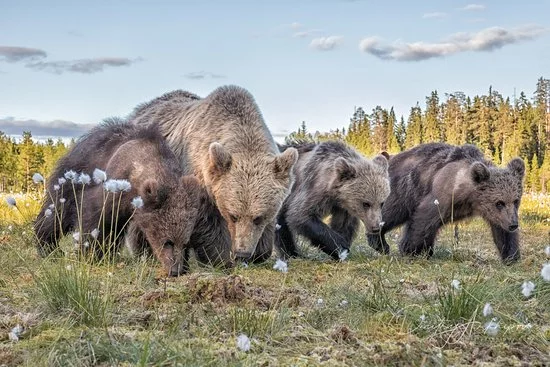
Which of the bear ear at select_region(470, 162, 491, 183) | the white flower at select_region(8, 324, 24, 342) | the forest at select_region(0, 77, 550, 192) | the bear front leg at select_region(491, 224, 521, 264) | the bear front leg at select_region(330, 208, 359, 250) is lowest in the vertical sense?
the forest at select_region(0, 77, 550, 192)

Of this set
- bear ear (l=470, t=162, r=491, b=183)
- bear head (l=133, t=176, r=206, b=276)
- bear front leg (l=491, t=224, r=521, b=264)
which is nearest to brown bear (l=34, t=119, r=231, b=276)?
bear head (l=133, t=176, r=206, b=276)

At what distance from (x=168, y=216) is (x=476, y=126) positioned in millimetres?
88274

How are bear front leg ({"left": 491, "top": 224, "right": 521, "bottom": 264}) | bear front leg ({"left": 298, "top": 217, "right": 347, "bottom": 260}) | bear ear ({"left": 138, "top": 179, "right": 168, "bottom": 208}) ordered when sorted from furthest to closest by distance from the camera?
bear front leg ({"left": 491, "top": 224, "right": 521, "bottom": 264}) < bear front leg ({"left": 298, "top": 217, "right": 347, "bottom": 260}) < bear ear ({"left": 138, "top": 179, "right": 168, "bottom": 208})

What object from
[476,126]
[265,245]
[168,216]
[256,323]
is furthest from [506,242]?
[476,126]

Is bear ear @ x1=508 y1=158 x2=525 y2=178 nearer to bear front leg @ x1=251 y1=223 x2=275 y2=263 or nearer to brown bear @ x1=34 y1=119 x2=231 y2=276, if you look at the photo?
bear front leg @ x1=251 y1=223 x2=275 y2=263

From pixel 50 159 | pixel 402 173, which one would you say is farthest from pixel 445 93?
pixel 402 173

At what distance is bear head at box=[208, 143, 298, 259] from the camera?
691 cm

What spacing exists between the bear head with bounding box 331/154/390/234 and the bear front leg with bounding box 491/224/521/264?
5.49ft

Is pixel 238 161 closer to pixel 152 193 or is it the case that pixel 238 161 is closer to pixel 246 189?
pixel 246 189

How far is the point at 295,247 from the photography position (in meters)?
9.31

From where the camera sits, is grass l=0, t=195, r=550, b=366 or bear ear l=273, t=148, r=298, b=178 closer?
grass l=0, t=195, r=550, b=366

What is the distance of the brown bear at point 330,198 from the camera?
8875mm

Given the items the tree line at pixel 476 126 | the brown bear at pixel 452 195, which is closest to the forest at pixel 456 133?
the tree line at pixel 476 126

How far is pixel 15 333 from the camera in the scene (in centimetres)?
392
